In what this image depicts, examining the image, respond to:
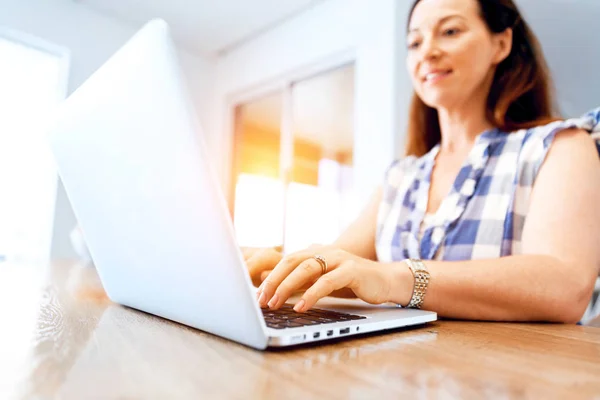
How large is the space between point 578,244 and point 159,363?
0.65 m

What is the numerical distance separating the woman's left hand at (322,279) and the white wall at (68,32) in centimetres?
266

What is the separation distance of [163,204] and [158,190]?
1 cm

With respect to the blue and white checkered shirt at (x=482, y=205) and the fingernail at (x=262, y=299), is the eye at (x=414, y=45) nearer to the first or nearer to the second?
the blue and white checkered shirt at (x=482, y=205)

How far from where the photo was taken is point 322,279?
45 cm

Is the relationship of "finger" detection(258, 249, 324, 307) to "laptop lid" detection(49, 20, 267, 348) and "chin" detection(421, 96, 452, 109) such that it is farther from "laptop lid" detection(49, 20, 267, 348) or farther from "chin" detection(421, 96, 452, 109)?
"chin" detection(421, 96, 452, 109)

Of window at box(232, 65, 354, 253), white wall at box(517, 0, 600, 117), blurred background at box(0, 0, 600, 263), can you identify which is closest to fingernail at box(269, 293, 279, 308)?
white wall at box(517, 0, 600, 117)

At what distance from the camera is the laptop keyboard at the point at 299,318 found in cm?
37

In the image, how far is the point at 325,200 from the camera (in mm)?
3910

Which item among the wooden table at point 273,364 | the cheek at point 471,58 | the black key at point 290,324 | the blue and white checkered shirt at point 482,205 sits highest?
the cheek at point 471,58

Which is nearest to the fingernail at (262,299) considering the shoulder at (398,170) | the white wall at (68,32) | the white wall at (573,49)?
the shoulder at (398,170)

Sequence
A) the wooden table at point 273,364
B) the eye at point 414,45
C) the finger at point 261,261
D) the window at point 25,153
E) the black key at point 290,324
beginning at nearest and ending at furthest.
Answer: the wooden table at point 273,364
the black key at point 290,324
the finger at point 261,261
the eye at point 414,45
the window at point 25,153

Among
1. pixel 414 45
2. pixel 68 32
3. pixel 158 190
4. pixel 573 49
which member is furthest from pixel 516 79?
pixel 68 32

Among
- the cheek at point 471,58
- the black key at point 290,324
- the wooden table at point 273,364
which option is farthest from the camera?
the cheek at point 471,58

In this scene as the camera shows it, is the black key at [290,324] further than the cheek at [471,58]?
No
